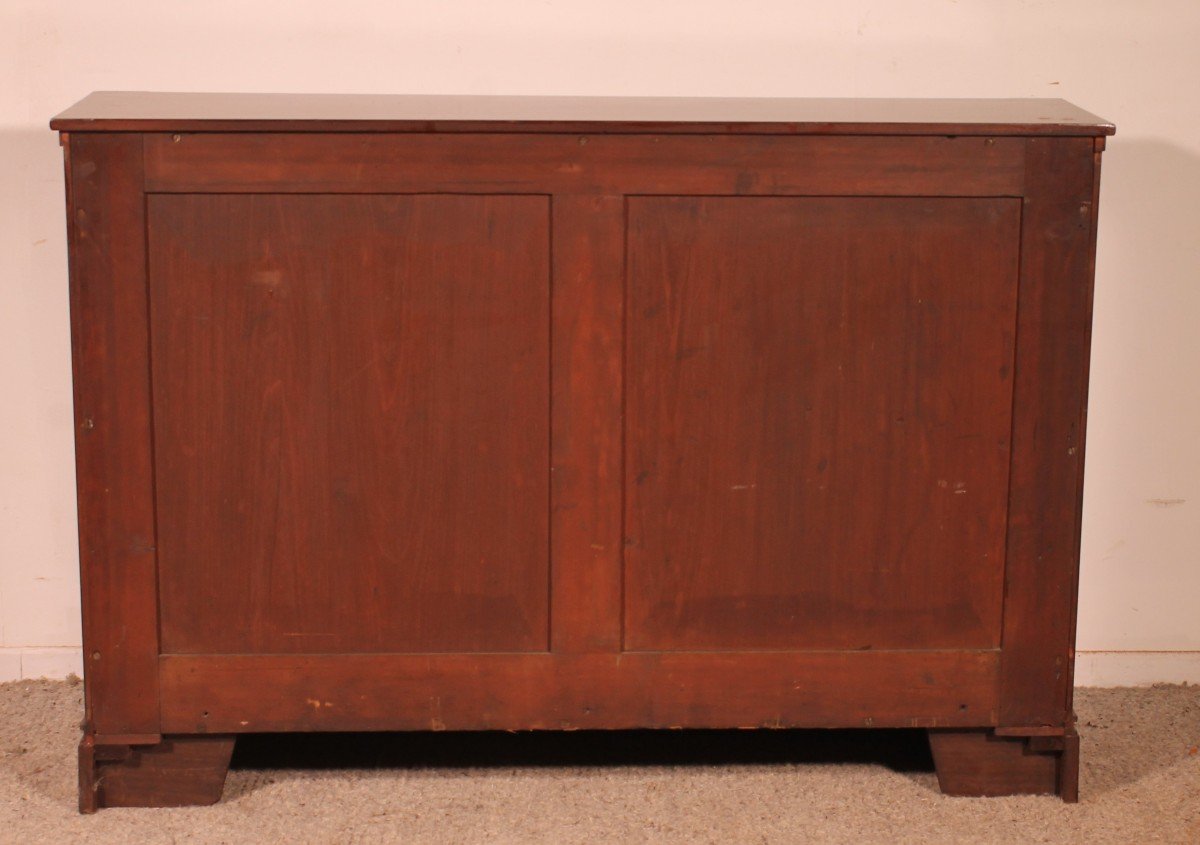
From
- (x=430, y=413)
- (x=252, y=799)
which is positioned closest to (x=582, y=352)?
(x=430, y=413)

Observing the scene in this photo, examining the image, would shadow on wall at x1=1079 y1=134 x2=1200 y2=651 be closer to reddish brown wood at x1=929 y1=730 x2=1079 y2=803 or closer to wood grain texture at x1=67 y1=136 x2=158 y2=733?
reddish brown wood at x1=929 y1=730 x2=1079 y2=803

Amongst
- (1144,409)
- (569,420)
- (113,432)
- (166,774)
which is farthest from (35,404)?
(1144,409)

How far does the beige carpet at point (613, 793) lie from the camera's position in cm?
201

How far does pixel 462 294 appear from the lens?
1.97 meters

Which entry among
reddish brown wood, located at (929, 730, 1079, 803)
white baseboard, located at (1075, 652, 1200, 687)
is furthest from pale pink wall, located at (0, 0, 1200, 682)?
reddish brown wood, located at (929, 730, 1079, 803)

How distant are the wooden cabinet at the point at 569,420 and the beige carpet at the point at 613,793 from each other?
0.38ft

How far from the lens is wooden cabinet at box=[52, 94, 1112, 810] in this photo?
1.94m

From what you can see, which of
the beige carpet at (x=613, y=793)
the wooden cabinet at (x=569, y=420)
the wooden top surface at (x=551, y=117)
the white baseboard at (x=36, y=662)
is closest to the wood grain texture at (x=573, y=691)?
the wooden cabinet at (x=569, y=420)

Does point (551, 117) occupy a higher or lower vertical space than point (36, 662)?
higher

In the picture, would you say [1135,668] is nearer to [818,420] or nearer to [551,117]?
[818,420]

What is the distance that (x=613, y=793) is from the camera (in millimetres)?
2129

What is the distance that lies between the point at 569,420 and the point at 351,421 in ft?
1.01

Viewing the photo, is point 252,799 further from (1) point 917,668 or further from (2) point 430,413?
(1) point 917,668

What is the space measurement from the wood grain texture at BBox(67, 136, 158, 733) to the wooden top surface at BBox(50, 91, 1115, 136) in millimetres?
94
